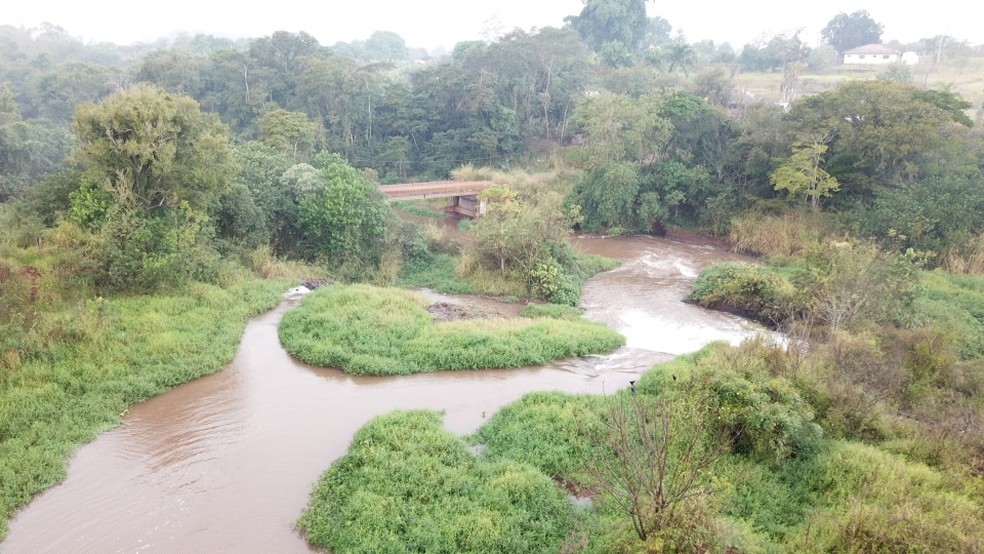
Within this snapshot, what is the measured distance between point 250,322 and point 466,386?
22.1 ft

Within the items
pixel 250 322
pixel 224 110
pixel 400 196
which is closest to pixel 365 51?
pixel 224 110

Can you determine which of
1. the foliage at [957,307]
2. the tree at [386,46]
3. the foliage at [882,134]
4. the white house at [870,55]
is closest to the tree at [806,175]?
the foliage at [882,134]

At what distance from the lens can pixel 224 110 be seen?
142 feet

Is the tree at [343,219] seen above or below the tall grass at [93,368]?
above

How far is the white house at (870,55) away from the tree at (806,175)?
40.9 metres

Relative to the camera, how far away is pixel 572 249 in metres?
23.6

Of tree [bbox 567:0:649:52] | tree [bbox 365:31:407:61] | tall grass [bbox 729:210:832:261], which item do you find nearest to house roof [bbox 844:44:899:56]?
tree [bbox 567:0:649:52]

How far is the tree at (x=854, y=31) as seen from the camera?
61156mm

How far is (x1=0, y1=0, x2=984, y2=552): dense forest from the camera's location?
8.56 m

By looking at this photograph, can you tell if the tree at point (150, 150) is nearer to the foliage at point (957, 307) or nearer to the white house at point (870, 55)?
the foliage at point (957, 307)

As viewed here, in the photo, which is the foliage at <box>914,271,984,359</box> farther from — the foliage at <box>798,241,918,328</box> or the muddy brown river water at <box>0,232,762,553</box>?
the muddy brown river water at <box>0,232,762,553</box>

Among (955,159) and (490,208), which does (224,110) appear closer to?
(490,208)

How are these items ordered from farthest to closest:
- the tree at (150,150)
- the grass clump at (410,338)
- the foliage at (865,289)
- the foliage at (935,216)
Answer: the foliage at (935,216), the tree at (150,150), the foliage at (865,289), the grass clump at (410,338)

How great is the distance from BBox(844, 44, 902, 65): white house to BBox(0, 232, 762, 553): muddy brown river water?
2116 inches
